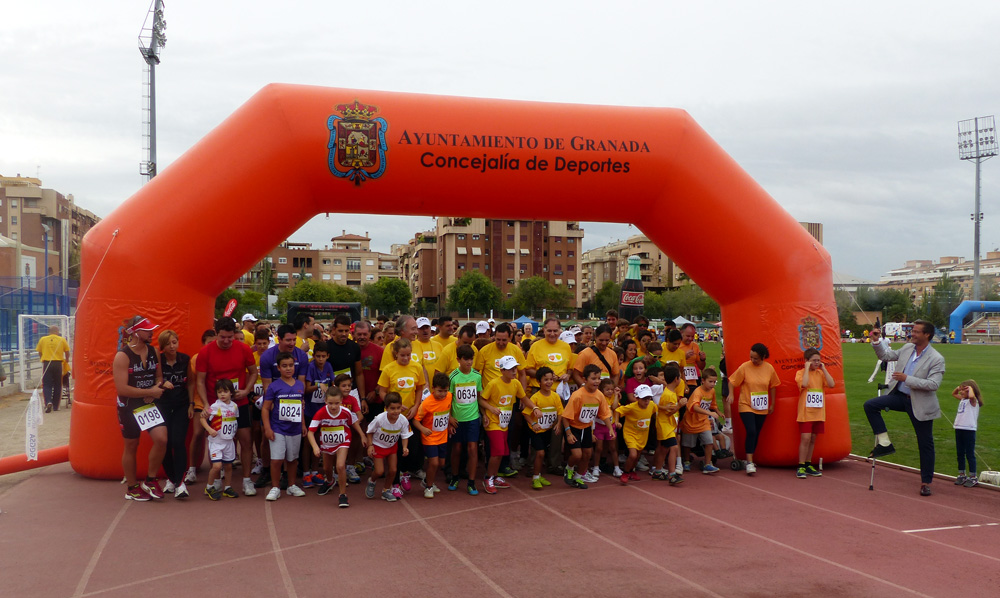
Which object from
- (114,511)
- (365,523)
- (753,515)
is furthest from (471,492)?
(114,511)

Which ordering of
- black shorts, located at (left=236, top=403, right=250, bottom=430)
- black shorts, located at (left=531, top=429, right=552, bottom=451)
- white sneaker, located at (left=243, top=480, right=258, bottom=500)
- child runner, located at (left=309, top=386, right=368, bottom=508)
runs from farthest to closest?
1. black shorts, located at (left=531, top=429, right=552, bottom=451)
2. black shorts, located at (left=236, top=403, right=250, bottom=430)
3. white sneaker, located at (left=243, top=480, right=258, bottom=500)
4. child runner, located at (left=309, top=386, right=368, bottom=508)

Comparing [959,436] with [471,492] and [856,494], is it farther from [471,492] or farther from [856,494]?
[471,492]

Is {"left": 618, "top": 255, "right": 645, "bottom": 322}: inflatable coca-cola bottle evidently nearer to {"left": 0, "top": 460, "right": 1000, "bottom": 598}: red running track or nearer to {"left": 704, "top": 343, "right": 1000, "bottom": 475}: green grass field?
{"left": 704, "top": 343, "right": 1000, "bottom": 475}: green grass field

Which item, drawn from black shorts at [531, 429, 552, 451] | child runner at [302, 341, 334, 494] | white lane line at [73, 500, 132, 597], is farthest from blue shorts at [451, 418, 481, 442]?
white lane line at [73, 500, 132, 597]

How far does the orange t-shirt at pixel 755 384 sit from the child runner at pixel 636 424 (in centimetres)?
120

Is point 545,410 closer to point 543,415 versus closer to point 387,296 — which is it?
point 543,415

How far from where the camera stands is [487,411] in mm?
7906

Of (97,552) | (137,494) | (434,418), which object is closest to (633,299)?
(434,418)

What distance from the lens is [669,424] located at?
823 centimetres

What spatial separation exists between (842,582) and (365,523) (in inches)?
153

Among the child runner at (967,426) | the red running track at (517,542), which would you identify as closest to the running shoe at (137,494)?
the red running track at (517,542)

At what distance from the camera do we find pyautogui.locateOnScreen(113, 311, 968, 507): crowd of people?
726 cm

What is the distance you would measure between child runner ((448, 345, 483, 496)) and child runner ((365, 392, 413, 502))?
66 centimetres

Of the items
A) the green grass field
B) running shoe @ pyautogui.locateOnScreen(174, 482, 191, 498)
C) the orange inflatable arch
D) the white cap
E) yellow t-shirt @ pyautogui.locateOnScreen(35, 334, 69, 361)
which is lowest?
the green grass field
